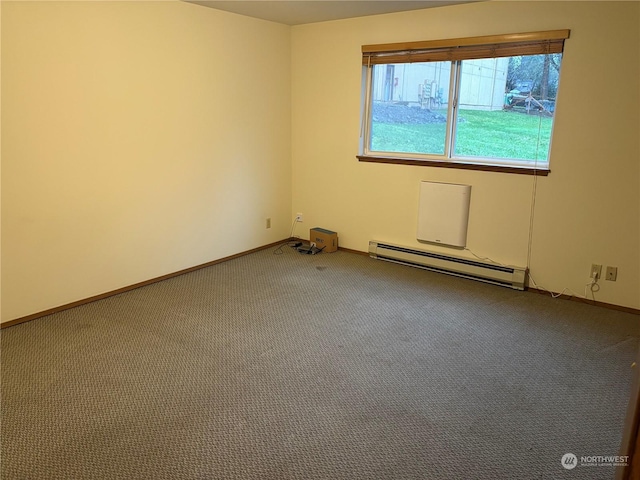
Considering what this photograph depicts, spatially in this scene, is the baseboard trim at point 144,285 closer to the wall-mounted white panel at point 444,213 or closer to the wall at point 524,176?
the wall at point 524,176

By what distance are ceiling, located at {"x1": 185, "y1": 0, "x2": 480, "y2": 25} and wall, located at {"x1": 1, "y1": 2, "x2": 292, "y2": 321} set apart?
0.60ft

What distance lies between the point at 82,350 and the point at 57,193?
1144 mm

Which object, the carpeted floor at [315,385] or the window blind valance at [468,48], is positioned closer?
the carpeted floor at [315,385]

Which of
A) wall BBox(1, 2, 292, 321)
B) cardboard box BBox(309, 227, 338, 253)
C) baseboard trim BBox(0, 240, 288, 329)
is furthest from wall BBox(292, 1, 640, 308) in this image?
baseboard trim BBox(0, 240, 288, 329)

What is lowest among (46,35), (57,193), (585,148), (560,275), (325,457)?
(325,457)

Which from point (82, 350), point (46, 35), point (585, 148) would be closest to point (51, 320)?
point (82, 350)

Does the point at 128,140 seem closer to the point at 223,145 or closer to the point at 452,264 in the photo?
the point at 223,145

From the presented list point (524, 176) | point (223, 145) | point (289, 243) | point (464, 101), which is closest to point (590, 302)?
point (524, 176)

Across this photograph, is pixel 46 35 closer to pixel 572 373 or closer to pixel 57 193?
pixel 57 193

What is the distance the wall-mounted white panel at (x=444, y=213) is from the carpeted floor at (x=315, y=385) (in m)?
0.57

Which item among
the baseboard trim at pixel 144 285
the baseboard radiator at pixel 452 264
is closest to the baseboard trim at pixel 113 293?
the baseboard trim at pixel 144 285

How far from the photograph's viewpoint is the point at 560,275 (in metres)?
3.75

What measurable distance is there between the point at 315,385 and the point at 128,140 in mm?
2401

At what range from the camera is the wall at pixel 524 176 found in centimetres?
331
